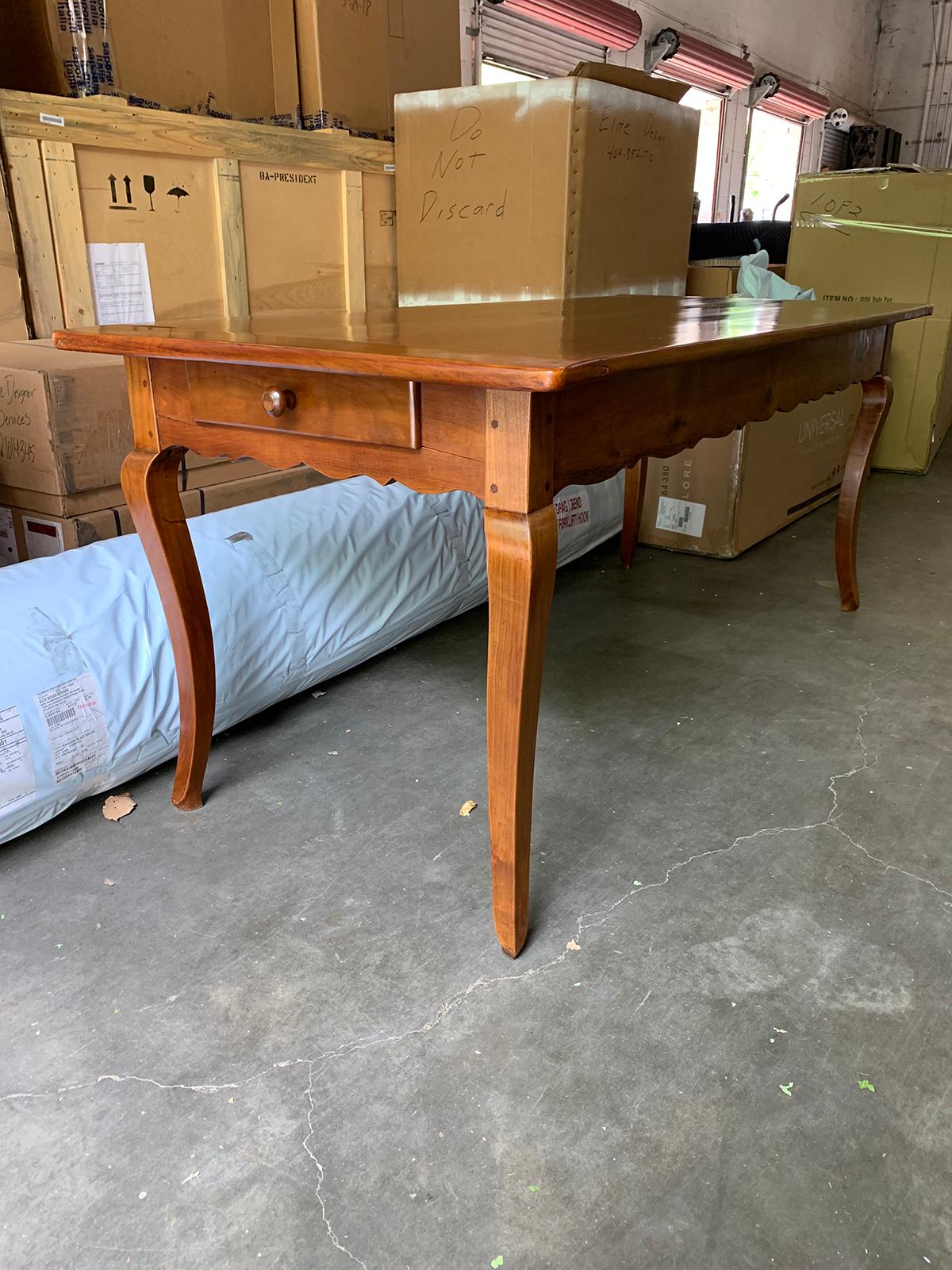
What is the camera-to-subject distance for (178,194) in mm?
2115

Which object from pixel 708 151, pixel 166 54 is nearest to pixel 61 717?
pixel 166 54

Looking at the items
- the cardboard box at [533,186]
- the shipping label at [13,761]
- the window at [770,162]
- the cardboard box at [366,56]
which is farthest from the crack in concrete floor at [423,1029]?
the window at [770,162]

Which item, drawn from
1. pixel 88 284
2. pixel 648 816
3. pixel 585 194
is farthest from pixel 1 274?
pixel 648 816

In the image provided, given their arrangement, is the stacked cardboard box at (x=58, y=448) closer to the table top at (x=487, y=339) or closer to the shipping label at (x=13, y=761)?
the table top at (x=487, y=339)

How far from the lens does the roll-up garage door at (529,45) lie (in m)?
4.24

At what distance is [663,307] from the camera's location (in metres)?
1.68

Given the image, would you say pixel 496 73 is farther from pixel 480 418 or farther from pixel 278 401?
pixel 480 418

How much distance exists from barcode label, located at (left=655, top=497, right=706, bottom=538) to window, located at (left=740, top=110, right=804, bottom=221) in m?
5.20

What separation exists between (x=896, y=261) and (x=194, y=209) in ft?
8.73

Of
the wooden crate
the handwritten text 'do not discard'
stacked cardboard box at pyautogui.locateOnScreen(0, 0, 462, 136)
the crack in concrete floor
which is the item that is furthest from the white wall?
the crack in concrete floor

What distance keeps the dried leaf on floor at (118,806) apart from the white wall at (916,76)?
9.51 m

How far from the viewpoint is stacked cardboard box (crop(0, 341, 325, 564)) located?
1.71m

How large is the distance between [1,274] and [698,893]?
69.9 inches

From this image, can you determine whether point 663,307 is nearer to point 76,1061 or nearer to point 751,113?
point 76,1061
